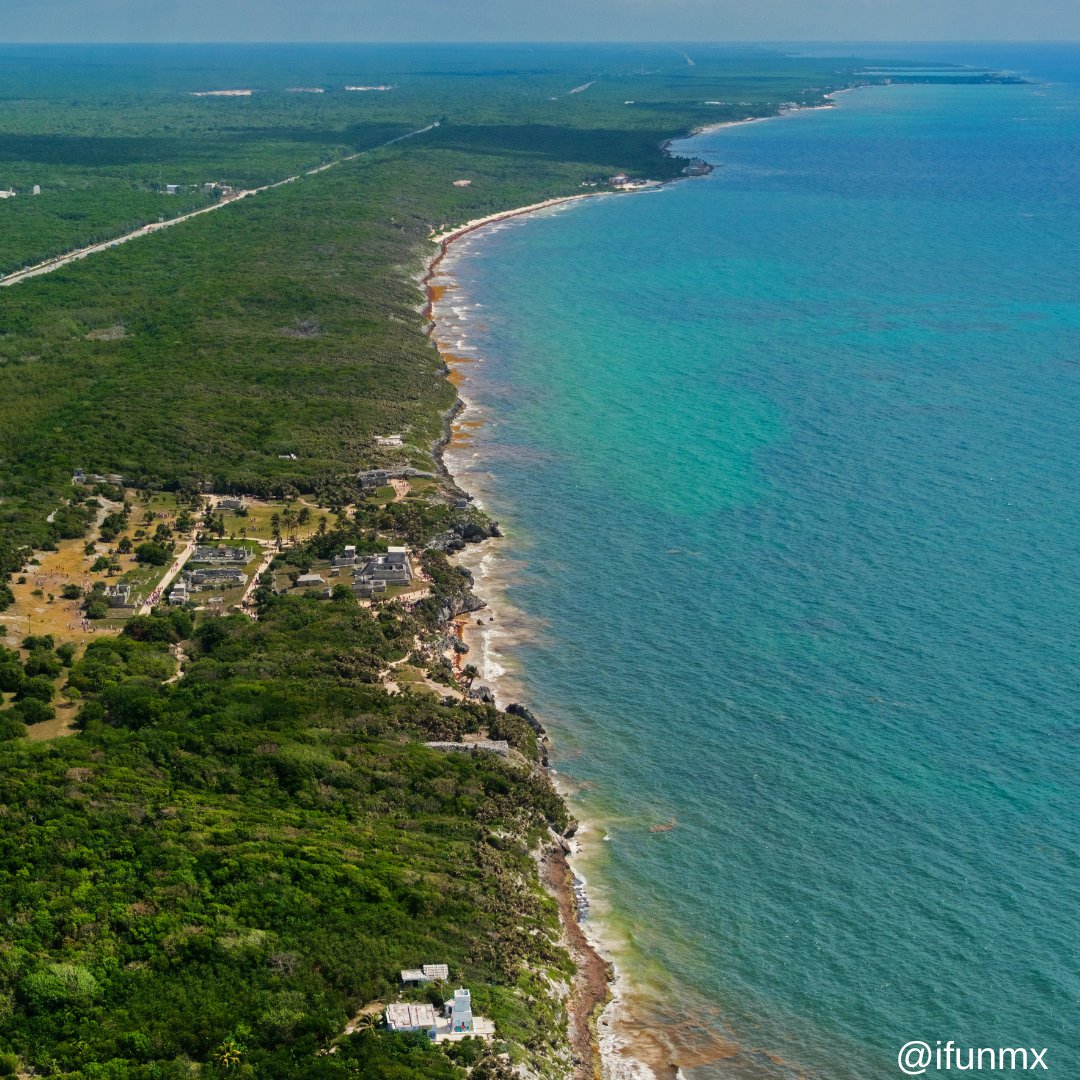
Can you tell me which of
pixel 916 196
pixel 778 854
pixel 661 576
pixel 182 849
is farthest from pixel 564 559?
pixel 916 196

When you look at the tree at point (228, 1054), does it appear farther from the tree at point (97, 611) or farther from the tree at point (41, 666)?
the tree at point (97, 611)

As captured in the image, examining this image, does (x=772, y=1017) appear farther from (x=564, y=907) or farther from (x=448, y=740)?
(x=448, y=740)

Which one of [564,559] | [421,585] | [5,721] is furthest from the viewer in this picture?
[564,559]

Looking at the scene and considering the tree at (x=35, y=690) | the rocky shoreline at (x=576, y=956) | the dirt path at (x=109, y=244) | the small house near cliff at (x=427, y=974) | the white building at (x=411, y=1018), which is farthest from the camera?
the dirt path at (x=109, y=244)

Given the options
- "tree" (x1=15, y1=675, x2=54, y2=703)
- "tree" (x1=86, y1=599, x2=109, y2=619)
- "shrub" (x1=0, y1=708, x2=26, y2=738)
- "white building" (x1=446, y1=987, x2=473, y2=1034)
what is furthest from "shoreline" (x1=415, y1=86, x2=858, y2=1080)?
"tree" (x1=86, y1=599, x2=109, y2=619)

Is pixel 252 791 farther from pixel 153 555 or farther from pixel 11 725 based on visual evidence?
pixel 153 555

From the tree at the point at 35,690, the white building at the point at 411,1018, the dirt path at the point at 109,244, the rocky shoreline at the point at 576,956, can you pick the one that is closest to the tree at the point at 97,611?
the tree at the point at 35,690

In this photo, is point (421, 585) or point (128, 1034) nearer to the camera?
point (128, 1034)

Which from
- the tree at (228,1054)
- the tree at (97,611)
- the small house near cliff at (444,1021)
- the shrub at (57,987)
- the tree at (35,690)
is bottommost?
the small house near cliff at (444,1021)
